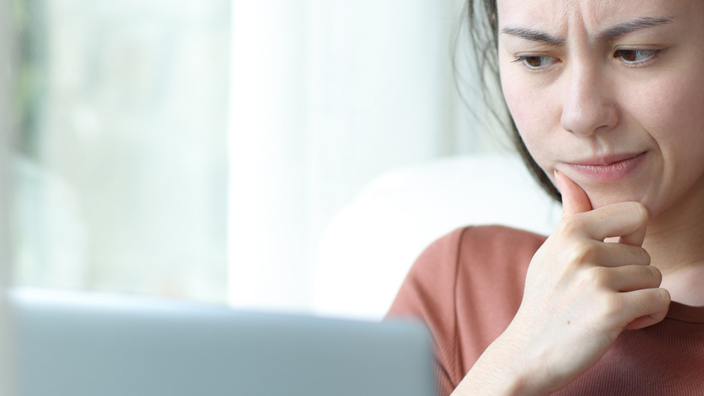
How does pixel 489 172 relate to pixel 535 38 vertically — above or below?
below

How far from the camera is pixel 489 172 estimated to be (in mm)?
1452

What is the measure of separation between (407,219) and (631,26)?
28.2 inches

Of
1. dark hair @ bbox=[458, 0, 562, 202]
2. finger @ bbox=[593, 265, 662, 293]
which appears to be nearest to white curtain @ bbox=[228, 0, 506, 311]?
dark hair @ bbox=[458, 0, 562, 202]

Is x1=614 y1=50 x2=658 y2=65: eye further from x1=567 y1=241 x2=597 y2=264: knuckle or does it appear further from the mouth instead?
x1=567 y1=241 x2=597 y2=264: knuckle

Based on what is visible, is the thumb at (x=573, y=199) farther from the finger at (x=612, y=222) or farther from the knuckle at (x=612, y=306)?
the knuckle at (x=612, y=306)

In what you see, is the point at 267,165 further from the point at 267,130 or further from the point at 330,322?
the point at 330,322

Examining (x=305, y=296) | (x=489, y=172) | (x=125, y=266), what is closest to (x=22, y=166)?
(x=125, y=266)

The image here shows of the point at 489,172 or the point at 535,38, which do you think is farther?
the point at 489,172

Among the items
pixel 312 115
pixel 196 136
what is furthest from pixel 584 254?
pixel 196 136

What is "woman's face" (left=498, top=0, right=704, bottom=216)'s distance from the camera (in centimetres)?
80

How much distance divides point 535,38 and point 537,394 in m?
0.44

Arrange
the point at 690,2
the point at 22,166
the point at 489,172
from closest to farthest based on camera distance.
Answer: the point at 690,2 < the point at 489,172 < the point at 22,166

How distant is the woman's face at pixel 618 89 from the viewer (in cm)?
80

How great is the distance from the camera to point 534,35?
86 centimetres
